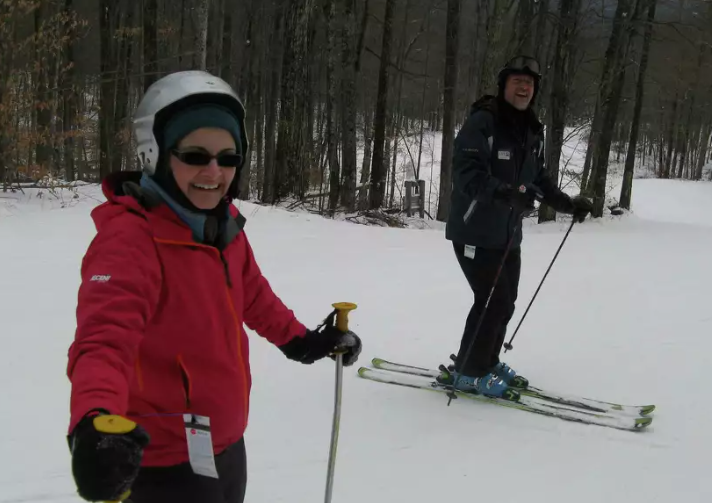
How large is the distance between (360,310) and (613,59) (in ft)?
33.6

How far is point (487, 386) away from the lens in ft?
12.9

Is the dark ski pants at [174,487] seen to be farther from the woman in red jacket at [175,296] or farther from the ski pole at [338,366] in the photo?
the ski pole at [338,366]

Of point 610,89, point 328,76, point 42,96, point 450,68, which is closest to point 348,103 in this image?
point 328,76

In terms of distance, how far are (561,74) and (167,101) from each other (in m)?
12.7

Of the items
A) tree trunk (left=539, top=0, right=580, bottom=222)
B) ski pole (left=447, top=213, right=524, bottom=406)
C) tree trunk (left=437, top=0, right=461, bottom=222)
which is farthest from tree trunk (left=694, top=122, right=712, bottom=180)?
ski pole (left=447, top=213, right=524, bottom=406)

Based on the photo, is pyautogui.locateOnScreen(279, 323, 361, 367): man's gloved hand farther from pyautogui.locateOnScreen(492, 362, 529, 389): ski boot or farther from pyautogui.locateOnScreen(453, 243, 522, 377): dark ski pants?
pyautogui.locateOnScreen(492, 362, 529, 389): ski boot

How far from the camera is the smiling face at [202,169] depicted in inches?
62.1

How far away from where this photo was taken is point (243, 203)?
1016cm

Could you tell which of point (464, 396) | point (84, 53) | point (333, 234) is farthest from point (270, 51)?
point (464, 396)

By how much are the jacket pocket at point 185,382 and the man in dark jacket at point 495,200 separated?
2.43 m

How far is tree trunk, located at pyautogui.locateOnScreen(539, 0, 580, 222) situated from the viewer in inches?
486

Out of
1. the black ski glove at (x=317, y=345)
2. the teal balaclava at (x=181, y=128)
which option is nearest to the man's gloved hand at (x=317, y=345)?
the black ski glove at (x=317, y=345)

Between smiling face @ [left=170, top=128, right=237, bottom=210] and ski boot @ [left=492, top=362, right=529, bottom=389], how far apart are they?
2990 mm

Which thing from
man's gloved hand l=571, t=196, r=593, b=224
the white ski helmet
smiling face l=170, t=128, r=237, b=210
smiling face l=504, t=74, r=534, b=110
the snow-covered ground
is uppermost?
smiling face l=504, t=74, r=534, b=110
